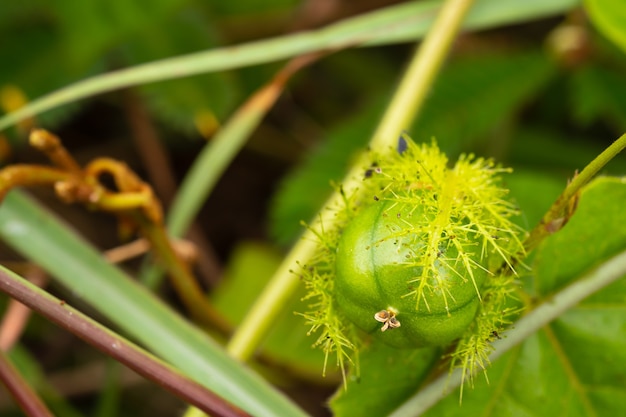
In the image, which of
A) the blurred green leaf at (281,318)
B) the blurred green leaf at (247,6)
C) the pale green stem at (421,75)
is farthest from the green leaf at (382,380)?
the blurred green leaf at (247,6)

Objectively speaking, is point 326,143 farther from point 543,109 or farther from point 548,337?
point 548,337

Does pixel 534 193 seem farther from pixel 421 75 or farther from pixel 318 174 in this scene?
pixel 318 174

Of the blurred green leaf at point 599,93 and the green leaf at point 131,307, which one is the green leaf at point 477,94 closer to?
the blurred green leaf at point 599,93

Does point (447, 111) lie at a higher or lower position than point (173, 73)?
higher

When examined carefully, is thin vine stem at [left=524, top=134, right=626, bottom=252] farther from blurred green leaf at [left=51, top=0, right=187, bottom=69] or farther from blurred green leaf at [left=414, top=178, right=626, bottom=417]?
blurred green leaf at [left=51, top=0, right=187, bottom=69]

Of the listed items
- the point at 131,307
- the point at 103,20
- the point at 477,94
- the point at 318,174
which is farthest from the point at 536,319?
the point at 103,20

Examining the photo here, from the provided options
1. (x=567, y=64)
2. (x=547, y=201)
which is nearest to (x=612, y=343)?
(x=547, y=201)
